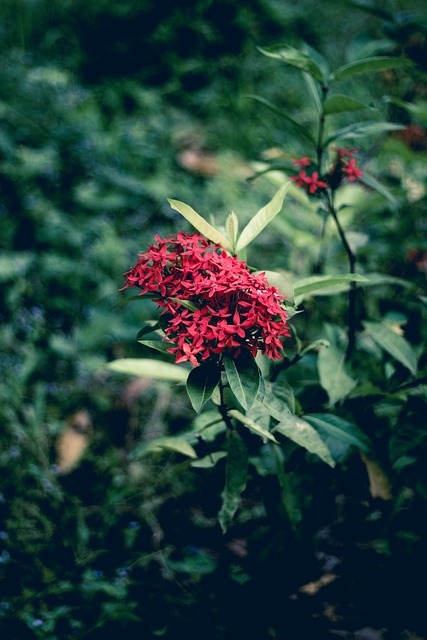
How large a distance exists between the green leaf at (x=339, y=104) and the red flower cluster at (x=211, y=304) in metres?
0.60

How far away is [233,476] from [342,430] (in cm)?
33

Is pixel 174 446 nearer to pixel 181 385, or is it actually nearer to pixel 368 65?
pixel 181 385

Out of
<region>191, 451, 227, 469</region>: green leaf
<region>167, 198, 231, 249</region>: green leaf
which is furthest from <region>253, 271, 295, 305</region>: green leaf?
<region>191, 451, 227, 469</region>: green leaf

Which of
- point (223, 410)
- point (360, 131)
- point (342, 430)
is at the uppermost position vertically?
point (360, 131)

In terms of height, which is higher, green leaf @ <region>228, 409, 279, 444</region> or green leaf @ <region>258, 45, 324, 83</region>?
green leaf @ <region>258, 45, 324, 83</region>

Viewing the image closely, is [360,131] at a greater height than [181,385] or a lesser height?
greater

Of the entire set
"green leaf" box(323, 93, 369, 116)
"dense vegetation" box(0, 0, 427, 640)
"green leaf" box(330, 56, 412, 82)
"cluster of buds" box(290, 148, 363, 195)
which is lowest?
"dense vegetation" box(0, 0, 427, 640)

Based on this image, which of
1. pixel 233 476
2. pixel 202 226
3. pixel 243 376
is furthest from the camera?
pixel 233 476

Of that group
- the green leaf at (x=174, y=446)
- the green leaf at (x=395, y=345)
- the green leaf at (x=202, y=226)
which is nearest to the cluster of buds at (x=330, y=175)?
the green leaf at (x=202, y=226)

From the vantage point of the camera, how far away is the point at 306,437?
136 cm

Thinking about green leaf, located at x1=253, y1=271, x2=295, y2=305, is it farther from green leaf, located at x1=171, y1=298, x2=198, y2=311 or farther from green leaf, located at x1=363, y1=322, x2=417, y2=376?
green leaf, located at x1=363, y1=322, x2=417, y2=376

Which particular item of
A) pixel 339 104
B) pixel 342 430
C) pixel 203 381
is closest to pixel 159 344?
pixel 203 381

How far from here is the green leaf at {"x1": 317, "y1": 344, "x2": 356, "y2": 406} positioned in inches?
60.2

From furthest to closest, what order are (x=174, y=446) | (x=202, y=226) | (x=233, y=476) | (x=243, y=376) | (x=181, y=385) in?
(x=181, y=385), (x=174, y=446), (x=233, y=476), (x=202, y=226), (x=243, y=376)
